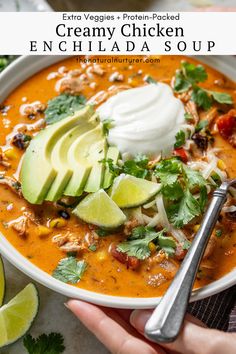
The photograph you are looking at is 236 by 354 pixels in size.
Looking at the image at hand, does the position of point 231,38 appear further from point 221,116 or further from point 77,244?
point 77,244

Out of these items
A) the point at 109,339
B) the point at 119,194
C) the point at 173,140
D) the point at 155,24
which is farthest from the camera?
the point at 155,24

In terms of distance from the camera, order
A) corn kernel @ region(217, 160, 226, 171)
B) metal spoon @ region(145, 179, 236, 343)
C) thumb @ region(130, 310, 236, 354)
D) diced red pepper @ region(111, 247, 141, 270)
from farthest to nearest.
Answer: corn kernel @ region(217, 160, 226, 171) → diced red pepper @ region(111, 247, 141, 270) → thumb @ region(130, 310, 236, 354) → metal spoon @ region(145, 179, 236, 343)

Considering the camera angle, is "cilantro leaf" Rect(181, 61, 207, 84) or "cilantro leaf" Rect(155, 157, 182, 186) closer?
"cilantro leaf" Rect(155, 157, 182, 186)

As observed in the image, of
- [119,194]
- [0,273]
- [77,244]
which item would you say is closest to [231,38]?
[119,194]

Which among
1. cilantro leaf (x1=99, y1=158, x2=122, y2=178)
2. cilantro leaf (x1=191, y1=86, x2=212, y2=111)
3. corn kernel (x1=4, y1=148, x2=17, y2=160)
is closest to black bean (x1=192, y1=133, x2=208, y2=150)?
cilantro leaf (x1=191, y1=86, x2=212, y2=111)

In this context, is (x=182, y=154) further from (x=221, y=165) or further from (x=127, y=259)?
(x=127, y=259)

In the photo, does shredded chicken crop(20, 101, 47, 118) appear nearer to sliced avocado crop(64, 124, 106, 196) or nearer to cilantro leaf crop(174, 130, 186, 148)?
sliced avocado crop(64, 124, 106, 196)

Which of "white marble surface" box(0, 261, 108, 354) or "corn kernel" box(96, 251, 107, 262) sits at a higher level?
"corn kernel" box(96, 251, 107, 262)
